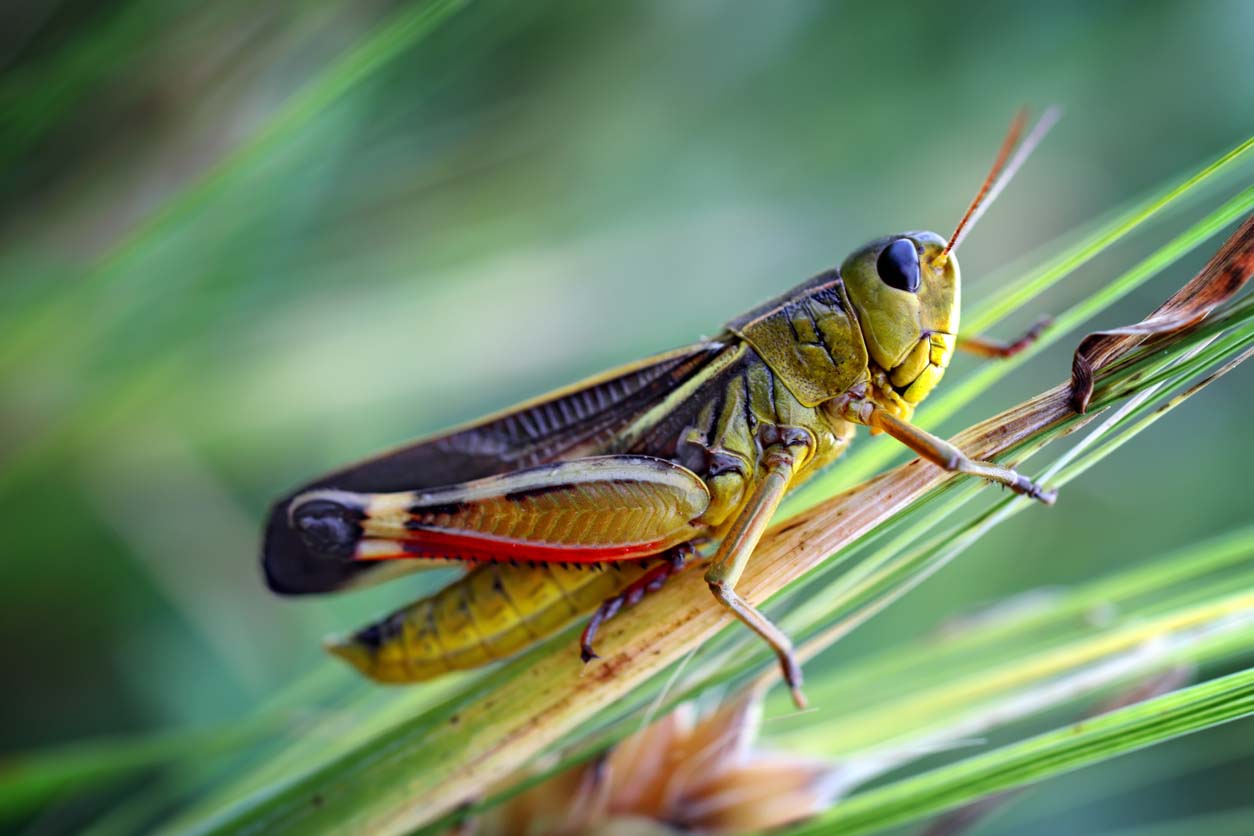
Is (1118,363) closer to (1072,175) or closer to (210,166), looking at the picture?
(210,166)

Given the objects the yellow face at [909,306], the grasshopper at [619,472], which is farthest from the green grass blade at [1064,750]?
the yellow face at [909,306]

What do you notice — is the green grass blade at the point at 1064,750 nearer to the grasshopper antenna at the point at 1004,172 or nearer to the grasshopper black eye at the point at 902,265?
the grasshopper antenna at the point at 1004,172

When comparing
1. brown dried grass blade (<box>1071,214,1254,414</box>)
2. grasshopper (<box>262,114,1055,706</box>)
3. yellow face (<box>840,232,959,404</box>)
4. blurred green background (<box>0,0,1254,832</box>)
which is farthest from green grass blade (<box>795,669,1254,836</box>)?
A: blurred green background (<box>0,0,1254,832</box>)

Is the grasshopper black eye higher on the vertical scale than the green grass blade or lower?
higher

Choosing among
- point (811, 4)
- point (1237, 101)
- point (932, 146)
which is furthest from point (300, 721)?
point (1237, 101)

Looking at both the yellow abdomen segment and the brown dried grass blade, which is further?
the yellow abdomen segment

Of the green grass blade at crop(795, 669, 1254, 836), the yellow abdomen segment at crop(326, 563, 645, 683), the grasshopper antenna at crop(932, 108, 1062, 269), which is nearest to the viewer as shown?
the green grass blade at crop(795, 669, 1254, 836)

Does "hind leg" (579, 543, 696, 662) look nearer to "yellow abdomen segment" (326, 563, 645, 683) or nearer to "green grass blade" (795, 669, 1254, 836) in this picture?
"yellow abdomen segment" (326, 563, 645, 683)

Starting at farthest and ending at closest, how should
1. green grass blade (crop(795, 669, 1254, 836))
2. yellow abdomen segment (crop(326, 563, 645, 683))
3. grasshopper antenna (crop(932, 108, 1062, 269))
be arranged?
yellow abdomen segment (crop(326, 563, 645, 683)) < grasshopper antenna (crop(932, 108, 1062, 269)) < green grass blade (crop(795, 669, 1254, 836))
